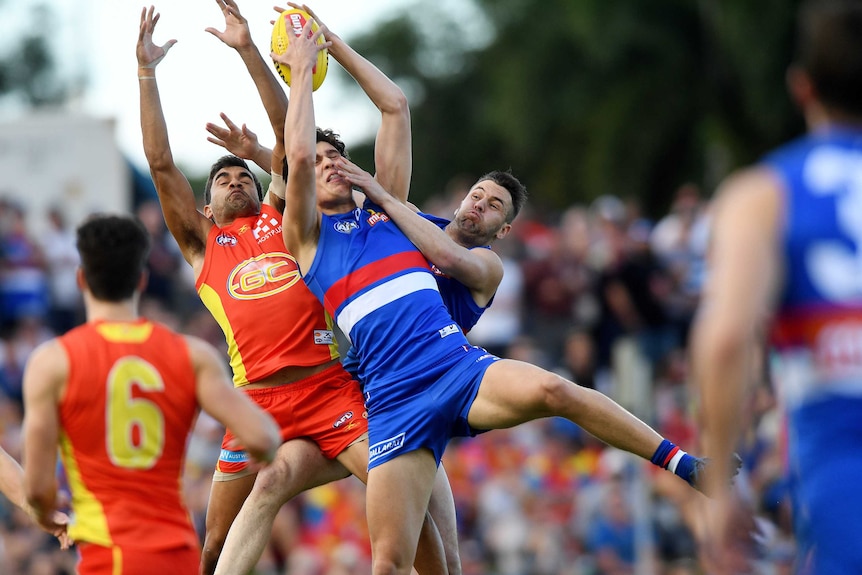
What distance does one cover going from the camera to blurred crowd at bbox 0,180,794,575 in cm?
1304

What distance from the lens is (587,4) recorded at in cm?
2994

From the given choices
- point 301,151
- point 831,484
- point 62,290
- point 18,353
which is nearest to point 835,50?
point 831,484

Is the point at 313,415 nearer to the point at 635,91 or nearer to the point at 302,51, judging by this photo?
the point at 302,51

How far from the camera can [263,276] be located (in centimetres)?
723

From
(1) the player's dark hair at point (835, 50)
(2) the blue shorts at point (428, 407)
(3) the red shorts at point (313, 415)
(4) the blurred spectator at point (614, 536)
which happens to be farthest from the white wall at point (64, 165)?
(1) the player's dark hair at point (835, 50)

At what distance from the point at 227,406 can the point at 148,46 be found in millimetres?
3170

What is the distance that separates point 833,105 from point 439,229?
3566 mm

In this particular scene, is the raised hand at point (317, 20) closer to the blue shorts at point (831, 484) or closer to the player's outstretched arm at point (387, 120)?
the player's outstretched arm at point (387, 120)

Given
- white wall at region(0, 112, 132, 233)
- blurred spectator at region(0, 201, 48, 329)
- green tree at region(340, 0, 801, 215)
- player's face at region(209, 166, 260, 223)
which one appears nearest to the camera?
player's face at region(209, 166, 260, 223)

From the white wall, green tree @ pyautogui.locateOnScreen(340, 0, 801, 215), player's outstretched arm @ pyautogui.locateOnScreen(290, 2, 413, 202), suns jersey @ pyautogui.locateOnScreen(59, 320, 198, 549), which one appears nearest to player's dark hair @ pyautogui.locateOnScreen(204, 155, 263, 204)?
player's outstretched arm @ pyautogui.locateOnScreen(290, 2, 413, 202)

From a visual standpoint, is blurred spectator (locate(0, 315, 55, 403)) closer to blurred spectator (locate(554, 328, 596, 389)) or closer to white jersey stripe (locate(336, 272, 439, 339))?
blurred spectator (locate(554, 328, 596, 389))

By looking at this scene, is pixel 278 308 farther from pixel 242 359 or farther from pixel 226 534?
pixel 226 534

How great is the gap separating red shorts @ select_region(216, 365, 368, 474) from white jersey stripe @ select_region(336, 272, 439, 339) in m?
0.46

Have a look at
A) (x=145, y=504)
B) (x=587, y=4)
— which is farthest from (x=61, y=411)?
(x=587, y=4)
